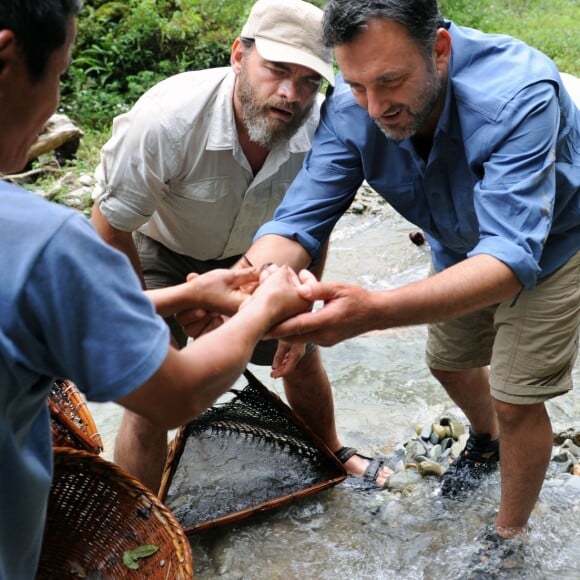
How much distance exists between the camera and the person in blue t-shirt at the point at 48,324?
1346 mm

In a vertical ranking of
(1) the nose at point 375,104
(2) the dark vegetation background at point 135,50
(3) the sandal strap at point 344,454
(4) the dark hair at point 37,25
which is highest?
(4) the dark hair at point 37,25

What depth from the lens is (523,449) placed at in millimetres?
2932

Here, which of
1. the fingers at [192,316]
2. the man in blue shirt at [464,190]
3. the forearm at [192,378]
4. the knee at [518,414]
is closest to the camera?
the forearm at [192,378]

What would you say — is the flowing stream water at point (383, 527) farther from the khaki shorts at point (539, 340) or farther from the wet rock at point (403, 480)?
the khaki shorts at point (539, 340)

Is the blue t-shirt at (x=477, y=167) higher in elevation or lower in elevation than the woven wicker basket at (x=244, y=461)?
higher

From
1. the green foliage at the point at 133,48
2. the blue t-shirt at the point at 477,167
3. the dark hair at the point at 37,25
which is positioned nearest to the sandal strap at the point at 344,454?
the blue t-shirt at the point at 477,167

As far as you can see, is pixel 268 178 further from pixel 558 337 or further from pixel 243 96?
pixel 558 337

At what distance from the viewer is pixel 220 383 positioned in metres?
1.73

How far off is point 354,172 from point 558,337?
37.1 inches

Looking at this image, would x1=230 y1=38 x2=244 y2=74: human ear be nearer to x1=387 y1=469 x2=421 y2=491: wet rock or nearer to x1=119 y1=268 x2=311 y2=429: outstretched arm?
x1=119 y1=268 x2=311 y2=429: outstretched arm

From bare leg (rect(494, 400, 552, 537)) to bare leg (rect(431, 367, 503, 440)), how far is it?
60 centimetres

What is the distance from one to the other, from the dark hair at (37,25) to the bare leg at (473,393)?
2463 mm

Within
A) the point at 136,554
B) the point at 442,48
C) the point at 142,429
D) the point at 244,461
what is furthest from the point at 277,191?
the point at 136,554

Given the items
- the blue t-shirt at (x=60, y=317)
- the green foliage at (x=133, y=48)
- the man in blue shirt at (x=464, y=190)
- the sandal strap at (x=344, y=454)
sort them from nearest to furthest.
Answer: the blue t-shirt at (x=60, y=317)
the man in blue shirt at (x=464, y=190)
the sandal strap at (x=344, y=454)
the green foliage at (x=133, y=48)
